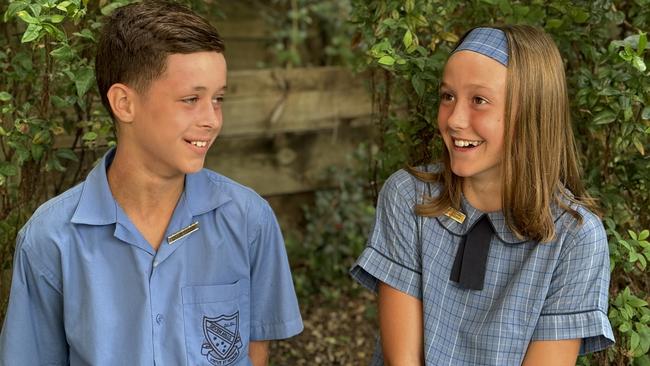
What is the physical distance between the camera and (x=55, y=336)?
2.06 metres

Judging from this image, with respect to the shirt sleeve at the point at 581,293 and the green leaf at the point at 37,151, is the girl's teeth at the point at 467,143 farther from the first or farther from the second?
the green leaf at the point at 37,151

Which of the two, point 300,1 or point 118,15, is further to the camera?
point 300,1

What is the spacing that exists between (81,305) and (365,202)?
2.44 m

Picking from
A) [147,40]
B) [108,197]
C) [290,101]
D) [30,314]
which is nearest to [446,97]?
[147,40]

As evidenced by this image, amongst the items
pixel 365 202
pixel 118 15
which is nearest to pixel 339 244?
pixel 365 202

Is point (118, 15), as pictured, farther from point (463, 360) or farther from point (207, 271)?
point (463, 360)

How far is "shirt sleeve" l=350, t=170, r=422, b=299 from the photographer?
2.22 meters

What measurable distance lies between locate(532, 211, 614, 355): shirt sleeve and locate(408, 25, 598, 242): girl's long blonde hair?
6 centimetres

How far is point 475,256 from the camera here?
215cm

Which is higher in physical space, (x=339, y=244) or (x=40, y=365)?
(x=40, y=365)

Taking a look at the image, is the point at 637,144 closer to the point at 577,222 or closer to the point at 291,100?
the point at 577,222

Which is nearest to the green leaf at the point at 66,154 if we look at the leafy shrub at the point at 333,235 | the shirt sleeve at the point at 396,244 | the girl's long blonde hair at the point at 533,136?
the shirt sleeve at the point at 396,244

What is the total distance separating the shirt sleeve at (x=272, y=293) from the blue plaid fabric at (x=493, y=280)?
202 millimetres

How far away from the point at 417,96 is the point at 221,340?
929 mm
